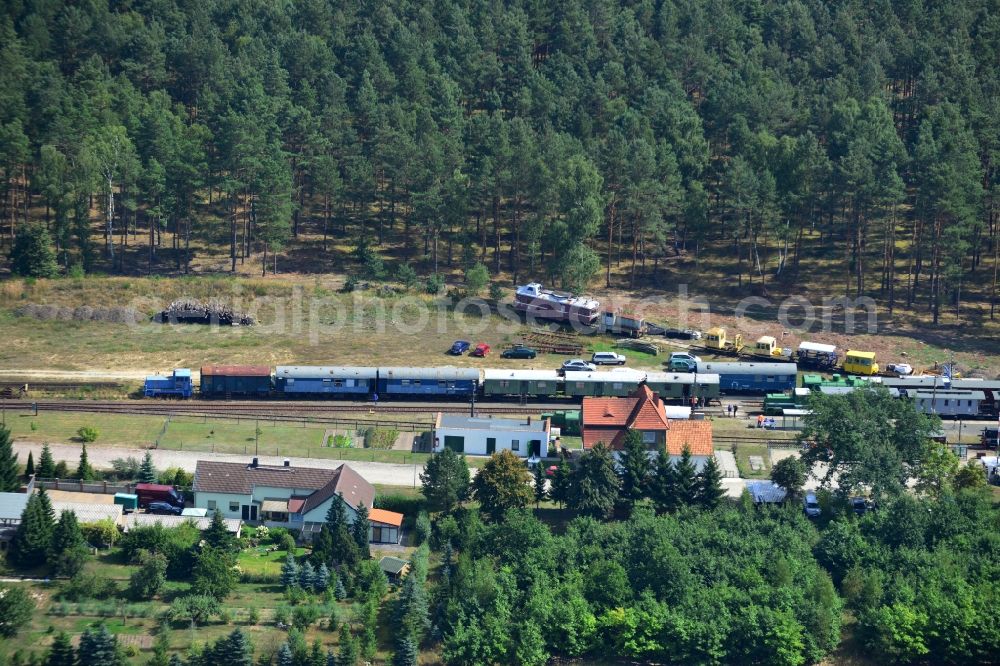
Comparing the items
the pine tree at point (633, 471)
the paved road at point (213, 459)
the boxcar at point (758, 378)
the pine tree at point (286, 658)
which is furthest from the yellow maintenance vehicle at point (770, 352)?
the pine tree at point (286, 658)

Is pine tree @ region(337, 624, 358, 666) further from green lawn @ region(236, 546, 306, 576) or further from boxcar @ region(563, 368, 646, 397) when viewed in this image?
boxcar @ region(563, 368, 646, 397)

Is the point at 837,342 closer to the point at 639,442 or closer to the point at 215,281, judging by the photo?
the point at 639,442

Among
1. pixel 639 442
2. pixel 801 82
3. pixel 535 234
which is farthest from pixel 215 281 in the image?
pixel 801 82

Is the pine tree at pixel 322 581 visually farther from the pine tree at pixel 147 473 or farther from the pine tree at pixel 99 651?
the pine tree at pixel 147 473

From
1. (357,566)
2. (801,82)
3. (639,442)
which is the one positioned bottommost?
(357,566)

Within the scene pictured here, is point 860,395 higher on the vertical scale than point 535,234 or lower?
→ lower

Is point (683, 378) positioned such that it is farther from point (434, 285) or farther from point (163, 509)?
point (163, 509)

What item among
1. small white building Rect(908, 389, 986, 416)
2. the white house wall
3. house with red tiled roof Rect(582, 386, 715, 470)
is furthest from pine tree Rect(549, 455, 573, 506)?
small white building Rect(908, 389, 986, 416)
